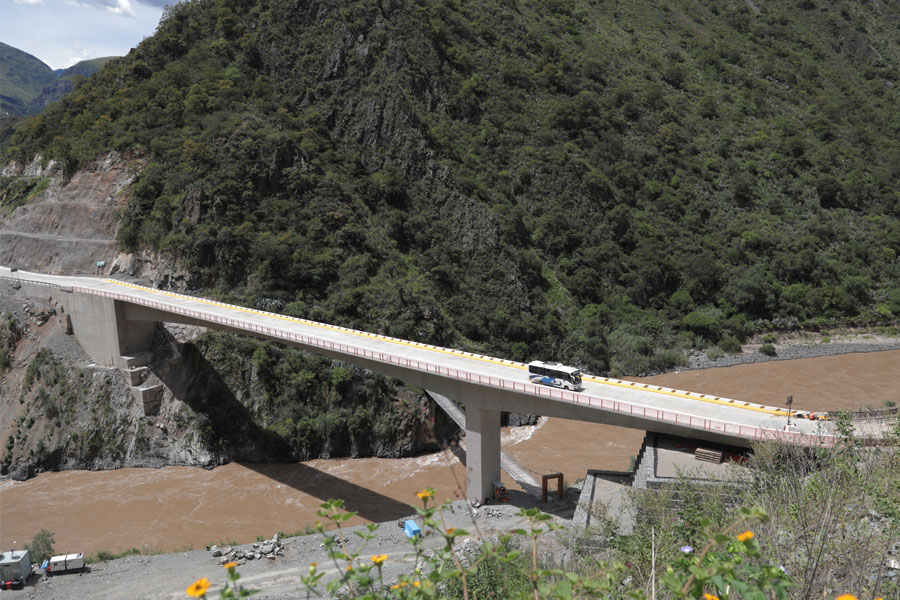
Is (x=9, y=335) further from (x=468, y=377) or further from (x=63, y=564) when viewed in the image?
(x=468, y=377)

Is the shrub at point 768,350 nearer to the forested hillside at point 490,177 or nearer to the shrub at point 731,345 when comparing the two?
the shrub at point 731,345

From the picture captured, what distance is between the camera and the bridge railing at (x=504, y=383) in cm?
2053

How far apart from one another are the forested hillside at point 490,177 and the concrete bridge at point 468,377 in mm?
6828

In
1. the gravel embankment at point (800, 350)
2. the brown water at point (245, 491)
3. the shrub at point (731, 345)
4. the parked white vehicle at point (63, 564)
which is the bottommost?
the brown water at point (245, 491)

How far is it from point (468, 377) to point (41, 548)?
19837 mm

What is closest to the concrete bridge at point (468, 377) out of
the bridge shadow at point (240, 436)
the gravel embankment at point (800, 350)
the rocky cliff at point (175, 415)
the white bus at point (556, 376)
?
the white bus at point (556, 376)

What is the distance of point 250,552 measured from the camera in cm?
2466

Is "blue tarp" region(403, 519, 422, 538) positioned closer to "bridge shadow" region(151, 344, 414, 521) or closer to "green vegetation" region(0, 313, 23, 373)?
"bridge shadow" region(151, 344, 414, 521)

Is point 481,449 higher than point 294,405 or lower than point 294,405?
higher

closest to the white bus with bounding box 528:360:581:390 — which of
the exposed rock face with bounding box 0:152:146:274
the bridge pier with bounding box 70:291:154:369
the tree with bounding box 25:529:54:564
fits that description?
the tree with bounding box 25:529:54:564

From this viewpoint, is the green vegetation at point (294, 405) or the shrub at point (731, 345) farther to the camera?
the shrub at point (731, 345)

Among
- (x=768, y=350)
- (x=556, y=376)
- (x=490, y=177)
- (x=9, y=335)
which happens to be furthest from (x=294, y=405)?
(x=768, y=350)

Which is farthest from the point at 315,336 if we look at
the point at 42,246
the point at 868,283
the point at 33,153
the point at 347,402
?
the point at 868,283

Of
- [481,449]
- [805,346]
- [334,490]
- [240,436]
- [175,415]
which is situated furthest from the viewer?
[805,346]
